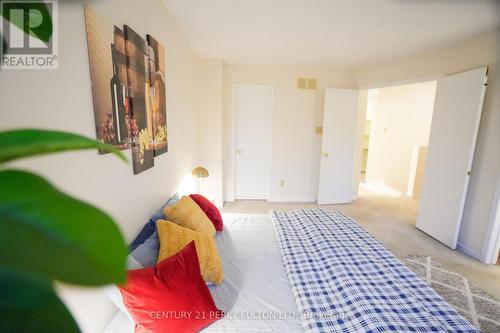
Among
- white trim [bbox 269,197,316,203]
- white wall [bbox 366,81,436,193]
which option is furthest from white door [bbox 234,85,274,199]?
white wall [bbox 366,81,436,193]

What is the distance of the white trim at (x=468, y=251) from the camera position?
2.39m

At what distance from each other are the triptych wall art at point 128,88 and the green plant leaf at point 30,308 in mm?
1045

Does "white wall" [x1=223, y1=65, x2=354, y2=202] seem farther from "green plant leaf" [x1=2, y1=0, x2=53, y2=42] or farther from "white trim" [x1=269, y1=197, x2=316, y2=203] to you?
"green plant leaf" [x1=2, y1=0, x2=53, y2=42]

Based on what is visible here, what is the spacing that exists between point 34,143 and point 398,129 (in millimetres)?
5769

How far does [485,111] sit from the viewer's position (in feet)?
7.70

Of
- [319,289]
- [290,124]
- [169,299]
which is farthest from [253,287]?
[290,124]

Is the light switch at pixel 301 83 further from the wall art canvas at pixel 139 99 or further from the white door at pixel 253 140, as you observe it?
the wall art canvas at pixel 139 99

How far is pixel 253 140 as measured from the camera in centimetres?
393

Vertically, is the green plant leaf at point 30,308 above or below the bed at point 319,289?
above

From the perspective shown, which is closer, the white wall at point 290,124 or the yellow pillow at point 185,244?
the yellow pillow at point 185,244

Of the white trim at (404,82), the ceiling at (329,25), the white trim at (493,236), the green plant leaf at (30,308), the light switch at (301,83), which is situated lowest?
the white trim at (493,236)

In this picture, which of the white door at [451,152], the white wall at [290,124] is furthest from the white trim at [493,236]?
the white wall at [290,124]

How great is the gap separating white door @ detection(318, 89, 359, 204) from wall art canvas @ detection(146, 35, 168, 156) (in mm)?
2648

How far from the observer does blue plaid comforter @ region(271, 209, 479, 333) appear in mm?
1003
